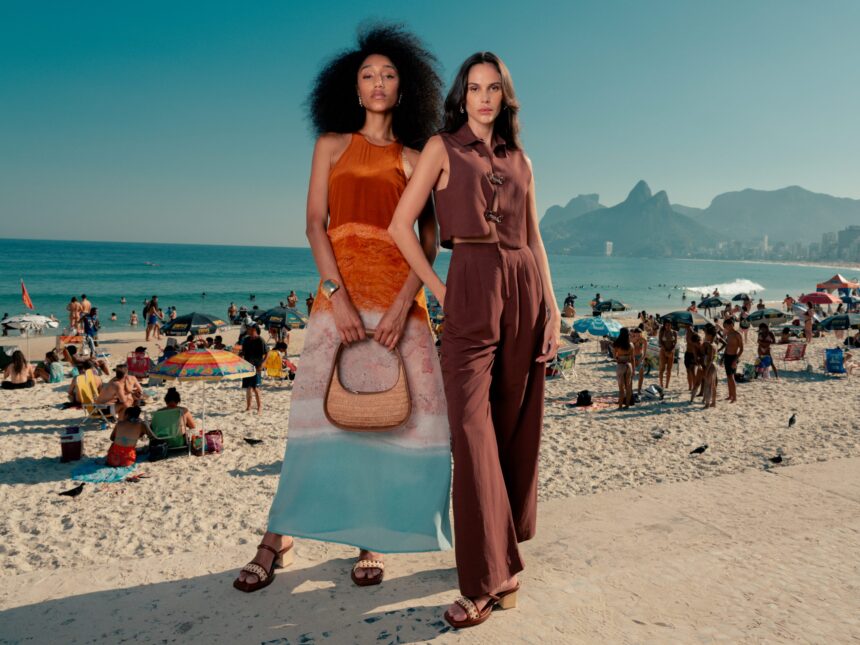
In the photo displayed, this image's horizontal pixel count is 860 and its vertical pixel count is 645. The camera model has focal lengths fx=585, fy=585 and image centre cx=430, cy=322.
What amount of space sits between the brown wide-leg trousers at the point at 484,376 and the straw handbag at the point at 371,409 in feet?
0.72

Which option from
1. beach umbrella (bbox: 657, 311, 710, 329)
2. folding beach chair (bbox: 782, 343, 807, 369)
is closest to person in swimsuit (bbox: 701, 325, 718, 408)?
folding beach chair (bbox: 782, 343, 807, 369)

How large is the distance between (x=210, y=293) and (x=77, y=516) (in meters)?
57.9

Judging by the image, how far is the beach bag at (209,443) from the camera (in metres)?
8.10

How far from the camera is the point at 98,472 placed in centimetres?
690

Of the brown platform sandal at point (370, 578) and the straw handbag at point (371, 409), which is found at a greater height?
the straw handbag at point (371, 409)

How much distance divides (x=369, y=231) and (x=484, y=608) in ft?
5.87

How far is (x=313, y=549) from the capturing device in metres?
3.37

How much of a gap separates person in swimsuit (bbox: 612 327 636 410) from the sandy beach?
9.8 inches

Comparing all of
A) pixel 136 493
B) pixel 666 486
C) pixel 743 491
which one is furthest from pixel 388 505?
pixel 136 493

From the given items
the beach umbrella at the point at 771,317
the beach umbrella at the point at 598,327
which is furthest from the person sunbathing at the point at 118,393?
the beach umbrella at the point at 771,317

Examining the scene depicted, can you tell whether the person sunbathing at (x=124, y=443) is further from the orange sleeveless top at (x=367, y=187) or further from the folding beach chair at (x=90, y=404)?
the orange sleeveless top at (x=367, y=187)

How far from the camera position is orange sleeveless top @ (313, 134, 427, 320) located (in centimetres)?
282

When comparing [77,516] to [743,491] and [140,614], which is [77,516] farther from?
[743,491]

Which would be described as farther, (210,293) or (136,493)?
(210,293)
